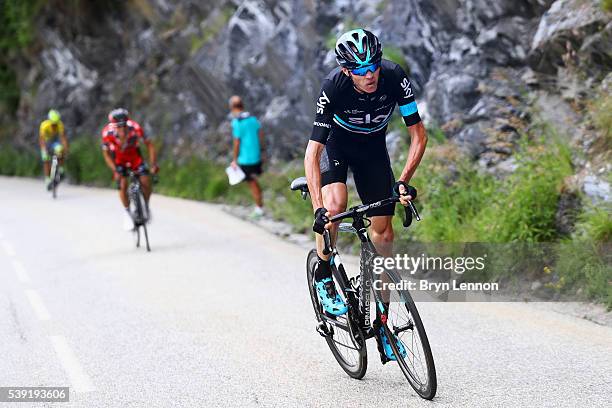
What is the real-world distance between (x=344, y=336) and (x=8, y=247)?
962cm

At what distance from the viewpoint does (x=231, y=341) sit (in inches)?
305

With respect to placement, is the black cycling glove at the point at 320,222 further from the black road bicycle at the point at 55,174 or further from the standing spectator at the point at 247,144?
the black road bicycle at the point at 55,174

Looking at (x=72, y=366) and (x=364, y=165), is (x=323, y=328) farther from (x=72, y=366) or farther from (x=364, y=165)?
(x=72, y=366)

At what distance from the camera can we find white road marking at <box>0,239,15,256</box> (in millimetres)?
13914

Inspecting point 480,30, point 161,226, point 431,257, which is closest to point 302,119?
point 161,226

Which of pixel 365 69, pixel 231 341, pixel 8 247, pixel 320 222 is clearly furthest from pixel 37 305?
pixel 365 69

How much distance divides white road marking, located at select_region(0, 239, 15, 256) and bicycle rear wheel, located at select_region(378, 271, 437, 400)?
950 centimetres

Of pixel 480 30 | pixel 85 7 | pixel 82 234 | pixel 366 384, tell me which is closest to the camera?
pixel 366 384

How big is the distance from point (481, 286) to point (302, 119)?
10.7 metres

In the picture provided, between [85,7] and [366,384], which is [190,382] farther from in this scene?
[85,7]

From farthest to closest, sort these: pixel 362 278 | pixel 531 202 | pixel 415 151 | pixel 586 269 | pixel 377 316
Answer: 1. pixel 531 202
2. pixel 586 269
3. pixel 415 151
4. pixel 362 278
5. pixel 377 316

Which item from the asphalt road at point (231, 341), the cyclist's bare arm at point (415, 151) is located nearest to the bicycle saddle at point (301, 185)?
the cyclist's bare arm at point (415, 151)

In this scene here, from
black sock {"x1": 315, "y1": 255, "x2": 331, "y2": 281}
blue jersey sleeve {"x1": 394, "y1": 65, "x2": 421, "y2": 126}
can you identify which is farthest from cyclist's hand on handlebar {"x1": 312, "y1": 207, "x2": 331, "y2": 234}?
blue jersey sleeve {"x1": 394, "y1": 65, "x2": 421, "y2": 126}

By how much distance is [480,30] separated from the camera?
13703 millimetres
